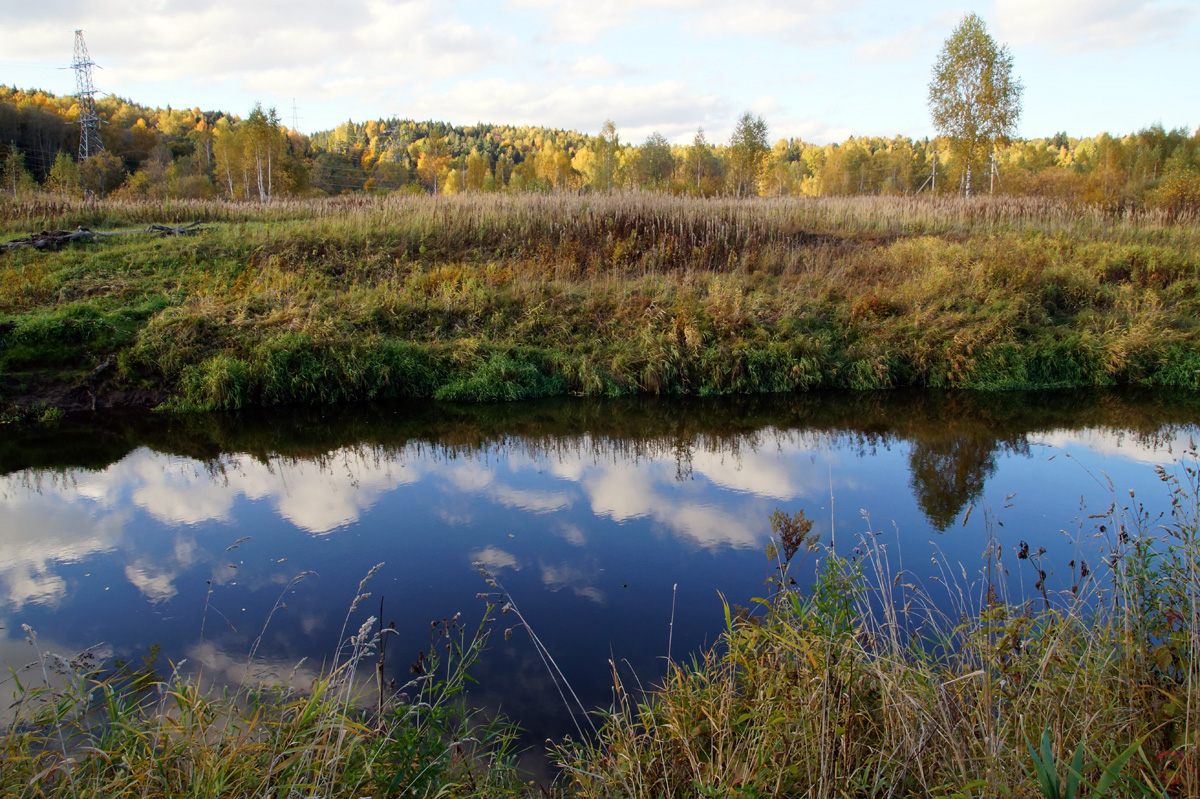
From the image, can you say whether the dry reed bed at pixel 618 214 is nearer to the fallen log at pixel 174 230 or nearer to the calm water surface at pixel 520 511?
the fallen log at pixel 174 230

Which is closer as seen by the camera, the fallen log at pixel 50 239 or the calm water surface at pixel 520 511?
the calm water surface at pixel 520 511

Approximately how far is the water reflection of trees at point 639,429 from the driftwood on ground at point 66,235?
6.77m

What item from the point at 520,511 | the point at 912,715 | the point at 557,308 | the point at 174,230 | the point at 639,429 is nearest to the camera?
the point at 912,715

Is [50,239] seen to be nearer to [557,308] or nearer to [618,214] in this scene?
[557,308]

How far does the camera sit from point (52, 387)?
9.80 m

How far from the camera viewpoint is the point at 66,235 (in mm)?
14180

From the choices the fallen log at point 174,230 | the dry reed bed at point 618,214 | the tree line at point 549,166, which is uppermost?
the tree line at point 549,166

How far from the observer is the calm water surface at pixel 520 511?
4426 millimetres

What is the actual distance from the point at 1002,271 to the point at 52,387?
1648cm

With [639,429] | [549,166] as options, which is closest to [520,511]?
[639,429]

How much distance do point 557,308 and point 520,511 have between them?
6.51 m

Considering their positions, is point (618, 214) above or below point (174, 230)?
above

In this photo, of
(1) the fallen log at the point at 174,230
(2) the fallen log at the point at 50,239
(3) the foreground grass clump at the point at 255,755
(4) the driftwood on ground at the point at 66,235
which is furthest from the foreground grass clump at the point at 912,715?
(2) the fallen log at the point at 50,239

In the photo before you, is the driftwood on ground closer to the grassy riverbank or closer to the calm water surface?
the grassy riverbank
